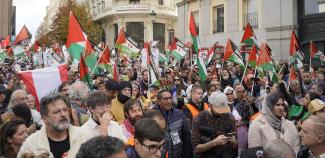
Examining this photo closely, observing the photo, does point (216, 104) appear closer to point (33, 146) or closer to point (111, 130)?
point (111, 130)

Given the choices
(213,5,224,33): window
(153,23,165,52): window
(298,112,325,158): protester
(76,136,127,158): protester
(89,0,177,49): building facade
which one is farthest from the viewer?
(153,23,165,52): window

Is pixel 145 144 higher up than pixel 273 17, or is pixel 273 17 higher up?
pixel 273 17

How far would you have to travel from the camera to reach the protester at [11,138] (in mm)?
4480

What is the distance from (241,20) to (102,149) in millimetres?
25396

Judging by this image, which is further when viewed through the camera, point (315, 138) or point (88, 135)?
point (88, 135)

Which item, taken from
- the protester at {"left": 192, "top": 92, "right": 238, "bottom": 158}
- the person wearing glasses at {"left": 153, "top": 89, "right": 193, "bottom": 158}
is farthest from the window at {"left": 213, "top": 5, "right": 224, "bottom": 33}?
the protester at {"left": 192, "top": 92, "right": 238, "bottom": 158}

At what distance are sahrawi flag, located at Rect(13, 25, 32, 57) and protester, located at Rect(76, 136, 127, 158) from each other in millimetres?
16317

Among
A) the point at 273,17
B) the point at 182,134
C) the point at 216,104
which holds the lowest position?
the point at 182,134

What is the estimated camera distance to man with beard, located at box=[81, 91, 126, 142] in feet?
15.5

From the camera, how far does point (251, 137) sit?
5539mm

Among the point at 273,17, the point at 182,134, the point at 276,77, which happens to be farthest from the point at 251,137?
the point at 273,17

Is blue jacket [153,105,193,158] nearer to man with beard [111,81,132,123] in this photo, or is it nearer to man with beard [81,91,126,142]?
man with beard [111,81,132,123]

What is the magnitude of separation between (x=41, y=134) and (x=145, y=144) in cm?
115

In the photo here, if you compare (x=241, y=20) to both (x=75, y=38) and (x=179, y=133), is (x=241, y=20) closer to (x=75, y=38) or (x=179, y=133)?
(x=75, y=38)
